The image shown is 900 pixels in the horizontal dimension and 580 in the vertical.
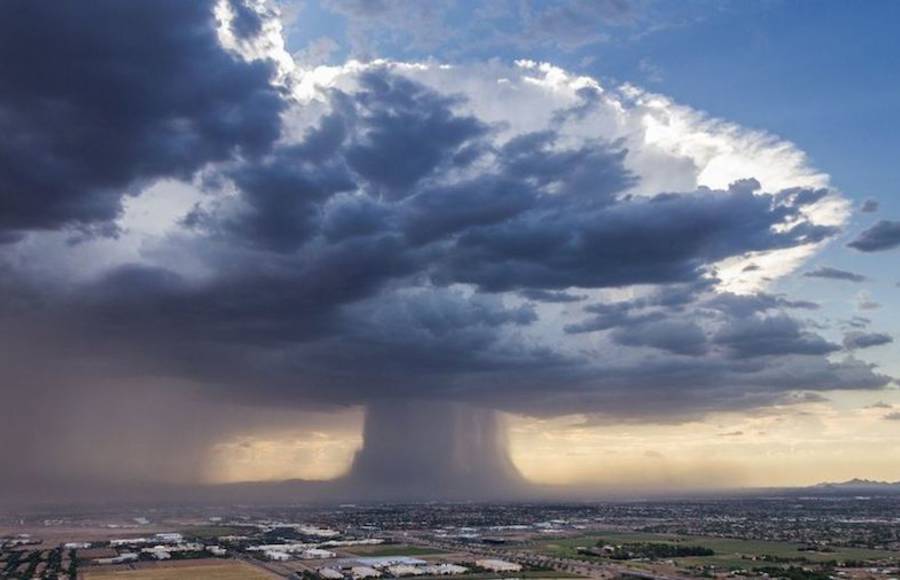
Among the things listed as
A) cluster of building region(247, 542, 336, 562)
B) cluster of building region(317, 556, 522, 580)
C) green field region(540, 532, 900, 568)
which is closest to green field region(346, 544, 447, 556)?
cluster of building region(247, 542, 336, 562)

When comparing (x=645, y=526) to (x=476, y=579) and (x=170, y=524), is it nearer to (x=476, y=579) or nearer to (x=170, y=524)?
(x=476, y=579)

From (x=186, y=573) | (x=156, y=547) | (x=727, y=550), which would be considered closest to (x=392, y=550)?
(x=186, y=573)

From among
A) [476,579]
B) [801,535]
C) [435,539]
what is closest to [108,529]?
[435,539]

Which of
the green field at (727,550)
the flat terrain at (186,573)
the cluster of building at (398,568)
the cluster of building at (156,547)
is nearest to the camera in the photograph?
the flat terrain at (186,573)

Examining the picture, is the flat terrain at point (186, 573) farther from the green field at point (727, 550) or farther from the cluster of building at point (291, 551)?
the green field at point (727, 550)

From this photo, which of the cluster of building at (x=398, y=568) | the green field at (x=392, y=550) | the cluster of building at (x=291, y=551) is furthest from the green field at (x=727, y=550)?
the cluster of building at (x=291, y=551)
